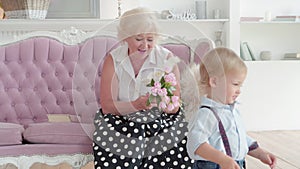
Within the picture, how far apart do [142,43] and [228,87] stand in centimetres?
48

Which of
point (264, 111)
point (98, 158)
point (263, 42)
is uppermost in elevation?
point (263, 42)

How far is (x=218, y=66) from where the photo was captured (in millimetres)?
1979

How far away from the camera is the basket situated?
426 cm

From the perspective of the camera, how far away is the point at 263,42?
5.22 m

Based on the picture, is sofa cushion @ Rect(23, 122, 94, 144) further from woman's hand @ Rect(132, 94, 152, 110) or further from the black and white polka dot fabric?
woman's hand @ Rect(132, 94, 152, 110)

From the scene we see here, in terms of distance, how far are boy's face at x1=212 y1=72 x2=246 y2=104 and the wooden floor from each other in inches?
66.9

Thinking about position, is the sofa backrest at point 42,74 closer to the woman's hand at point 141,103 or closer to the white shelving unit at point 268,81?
the woman's hand at point 141,103

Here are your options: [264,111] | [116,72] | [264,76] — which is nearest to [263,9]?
[264,76]

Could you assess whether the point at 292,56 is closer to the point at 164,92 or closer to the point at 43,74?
the point at 43,74

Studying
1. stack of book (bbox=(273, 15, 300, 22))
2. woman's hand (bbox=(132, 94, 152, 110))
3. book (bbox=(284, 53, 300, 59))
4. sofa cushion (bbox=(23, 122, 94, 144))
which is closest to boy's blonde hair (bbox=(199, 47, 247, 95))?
woman's hand (bbox=(132, 94, 152, 110))

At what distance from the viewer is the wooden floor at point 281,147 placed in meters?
3.64

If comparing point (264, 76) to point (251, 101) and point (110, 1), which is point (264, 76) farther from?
point (110, 1)

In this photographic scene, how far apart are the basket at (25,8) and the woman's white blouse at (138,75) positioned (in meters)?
2.12

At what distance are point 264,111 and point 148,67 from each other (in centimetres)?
306
